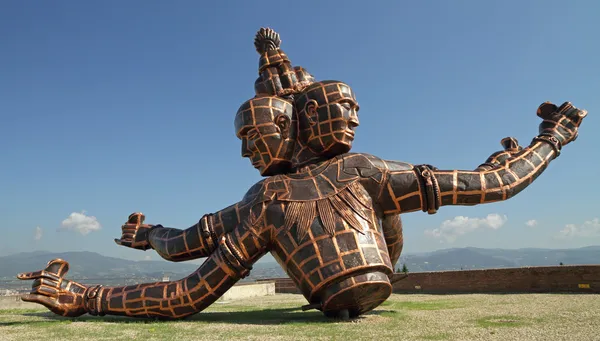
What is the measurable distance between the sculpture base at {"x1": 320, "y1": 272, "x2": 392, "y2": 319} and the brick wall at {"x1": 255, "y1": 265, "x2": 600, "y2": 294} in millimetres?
4709

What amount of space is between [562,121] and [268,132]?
487 cm

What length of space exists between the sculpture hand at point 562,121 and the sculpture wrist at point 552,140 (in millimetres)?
73

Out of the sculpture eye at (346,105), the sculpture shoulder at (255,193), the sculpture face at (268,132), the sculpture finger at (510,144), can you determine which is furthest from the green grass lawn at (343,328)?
the sculpture eye at (346,105)

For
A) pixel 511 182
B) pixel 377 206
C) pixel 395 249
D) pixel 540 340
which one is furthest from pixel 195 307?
pixel 511 182

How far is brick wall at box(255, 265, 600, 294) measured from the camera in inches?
467

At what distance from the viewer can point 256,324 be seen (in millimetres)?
5797

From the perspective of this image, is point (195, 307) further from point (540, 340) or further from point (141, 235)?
point (540, 340)

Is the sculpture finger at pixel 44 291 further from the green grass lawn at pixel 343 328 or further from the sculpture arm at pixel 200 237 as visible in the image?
the sculpture arm at pixel 200 237

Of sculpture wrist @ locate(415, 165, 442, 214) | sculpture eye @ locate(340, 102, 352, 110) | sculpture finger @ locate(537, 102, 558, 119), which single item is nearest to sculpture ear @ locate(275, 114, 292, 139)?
sculpture eye @ locate(340, 102, 352, 110)

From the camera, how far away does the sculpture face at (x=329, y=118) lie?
6652mm

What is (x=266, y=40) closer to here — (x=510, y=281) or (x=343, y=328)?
(x=343, y=328)

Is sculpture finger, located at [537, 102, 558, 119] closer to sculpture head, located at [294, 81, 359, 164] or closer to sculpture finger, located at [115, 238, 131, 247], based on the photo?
sculpture head, located at [294, 81, 359, 164]

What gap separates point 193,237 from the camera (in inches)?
271

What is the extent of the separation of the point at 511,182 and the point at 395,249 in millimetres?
2249
